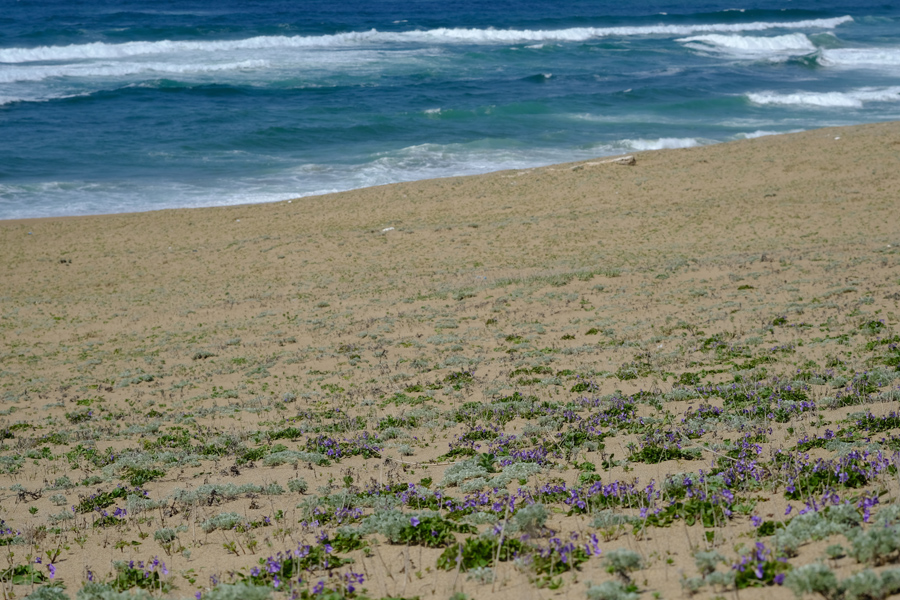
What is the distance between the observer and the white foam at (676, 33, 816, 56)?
62709mm

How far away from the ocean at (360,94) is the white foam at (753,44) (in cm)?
22

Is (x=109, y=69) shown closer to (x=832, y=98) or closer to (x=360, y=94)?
(x=360, y=94)

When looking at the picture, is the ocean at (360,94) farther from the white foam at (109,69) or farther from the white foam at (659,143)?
the white foam at (109,69)

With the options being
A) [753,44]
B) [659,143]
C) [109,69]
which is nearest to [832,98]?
[659,143]

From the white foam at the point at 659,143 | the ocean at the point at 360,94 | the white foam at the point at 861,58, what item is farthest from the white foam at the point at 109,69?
the white foam at the point at 861,58

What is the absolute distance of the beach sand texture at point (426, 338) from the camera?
481 cm

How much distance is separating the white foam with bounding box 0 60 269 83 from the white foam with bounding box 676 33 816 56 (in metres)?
36.7

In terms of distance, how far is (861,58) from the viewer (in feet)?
176

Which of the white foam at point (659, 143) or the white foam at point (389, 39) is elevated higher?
the white foam at point (389, 39)

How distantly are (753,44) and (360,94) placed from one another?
4025 cm

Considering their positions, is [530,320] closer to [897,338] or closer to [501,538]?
[897,338]

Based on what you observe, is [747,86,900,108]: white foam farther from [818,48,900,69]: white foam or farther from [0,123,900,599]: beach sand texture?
[0,123,900,599]: beach sand texture

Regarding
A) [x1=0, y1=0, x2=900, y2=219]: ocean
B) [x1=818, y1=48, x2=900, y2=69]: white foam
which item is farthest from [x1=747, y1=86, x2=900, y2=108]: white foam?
[x1=818, y1=48, x2=900, y2=69]: white foam

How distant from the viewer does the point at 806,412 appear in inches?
246
